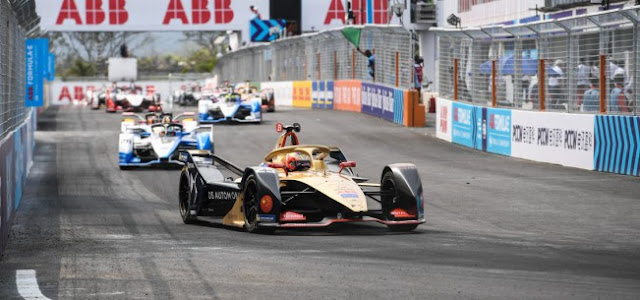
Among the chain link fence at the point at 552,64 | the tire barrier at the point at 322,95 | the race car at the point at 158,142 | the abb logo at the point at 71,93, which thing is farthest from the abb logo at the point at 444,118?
the abb logo at the point at 71,93

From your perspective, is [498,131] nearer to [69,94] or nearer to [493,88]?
[493,88]

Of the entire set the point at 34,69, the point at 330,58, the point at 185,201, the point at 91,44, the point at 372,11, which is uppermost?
the point at 91,44

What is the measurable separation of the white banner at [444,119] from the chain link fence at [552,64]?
1.01 ft

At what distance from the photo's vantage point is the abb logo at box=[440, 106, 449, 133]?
94.0 feet

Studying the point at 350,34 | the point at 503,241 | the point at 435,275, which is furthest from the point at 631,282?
the point at 350,34

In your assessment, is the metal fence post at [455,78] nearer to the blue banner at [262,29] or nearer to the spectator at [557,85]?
the spectator at [557,85]

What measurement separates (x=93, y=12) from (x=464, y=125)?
39944mm

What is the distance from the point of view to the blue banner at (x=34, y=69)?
25656 mm

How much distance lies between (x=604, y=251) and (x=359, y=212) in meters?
2.60

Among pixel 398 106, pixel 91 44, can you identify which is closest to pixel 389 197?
pixel 398 106

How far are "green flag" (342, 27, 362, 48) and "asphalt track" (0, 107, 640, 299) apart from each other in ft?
69.1

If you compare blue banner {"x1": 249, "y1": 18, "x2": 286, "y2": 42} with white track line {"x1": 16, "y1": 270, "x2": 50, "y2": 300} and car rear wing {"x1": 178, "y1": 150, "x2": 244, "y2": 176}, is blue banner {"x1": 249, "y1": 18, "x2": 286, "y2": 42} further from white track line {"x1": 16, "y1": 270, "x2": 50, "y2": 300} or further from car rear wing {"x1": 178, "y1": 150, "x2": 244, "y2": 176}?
white track line {"x1": 16, "y1": 270, "x2": 50, "y2": 300}

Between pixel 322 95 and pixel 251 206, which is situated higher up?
pixel 322 95

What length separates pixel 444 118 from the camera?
28984 millimetres
